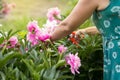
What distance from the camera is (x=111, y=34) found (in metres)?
3.34

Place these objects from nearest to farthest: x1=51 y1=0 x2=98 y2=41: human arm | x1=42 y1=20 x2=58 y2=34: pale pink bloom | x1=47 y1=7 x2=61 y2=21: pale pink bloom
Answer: x1=51 y1=0 x2=98 y2=41: human arm, x1=42 y1=20 x2=58 y2=34: pale pink bloom, x1=47 y1=7 x2=61 y2=21: pale pink bloom

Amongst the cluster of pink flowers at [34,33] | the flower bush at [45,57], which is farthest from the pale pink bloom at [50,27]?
the cluster of pink flowers at [34,33]

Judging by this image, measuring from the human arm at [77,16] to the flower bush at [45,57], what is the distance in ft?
0.29

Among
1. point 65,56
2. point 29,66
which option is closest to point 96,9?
point 65,56

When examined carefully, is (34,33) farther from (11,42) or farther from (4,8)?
(4,8)

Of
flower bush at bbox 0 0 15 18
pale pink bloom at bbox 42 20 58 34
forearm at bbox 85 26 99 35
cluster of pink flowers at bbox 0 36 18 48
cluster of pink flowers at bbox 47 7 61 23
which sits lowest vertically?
forearm at bbox 85 26 99 35

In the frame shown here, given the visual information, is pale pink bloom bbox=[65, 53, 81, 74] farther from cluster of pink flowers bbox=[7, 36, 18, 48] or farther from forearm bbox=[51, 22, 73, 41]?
cluster of pink flowers bbox=[7, 36, 18, 48]

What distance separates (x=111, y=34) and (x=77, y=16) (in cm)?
33

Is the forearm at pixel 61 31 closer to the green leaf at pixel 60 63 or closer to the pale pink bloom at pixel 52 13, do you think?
the green leaf at pixel 60 63

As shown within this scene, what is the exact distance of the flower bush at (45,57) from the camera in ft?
9.93

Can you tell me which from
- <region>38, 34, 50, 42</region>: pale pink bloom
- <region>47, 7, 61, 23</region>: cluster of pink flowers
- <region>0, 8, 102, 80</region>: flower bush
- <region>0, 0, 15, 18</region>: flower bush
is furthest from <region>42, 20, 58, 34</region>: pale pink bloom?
<region>0, 0, 15, 18</region>: flower bush

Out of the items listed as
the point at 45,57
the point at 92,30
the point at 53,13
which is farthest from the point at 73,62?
the point at 53,13

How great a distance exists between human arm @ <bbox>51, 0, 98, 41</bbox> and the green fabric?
0.11 meters

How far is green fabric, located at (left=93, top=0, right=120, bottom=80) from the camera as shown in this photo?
3211 mm
